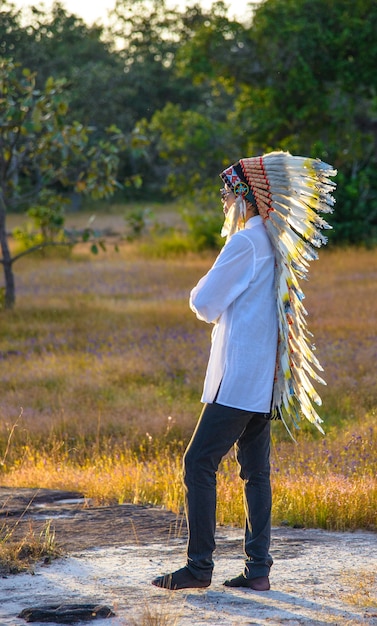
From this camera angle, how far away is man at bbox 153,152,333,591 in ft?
13.9

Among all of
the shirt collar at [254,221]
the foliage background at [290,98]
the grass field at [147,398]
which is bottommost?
the grass field at [147,398]

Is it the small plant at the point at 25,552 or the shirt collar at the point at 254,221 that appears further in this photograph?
the small plant at the point at 25,552

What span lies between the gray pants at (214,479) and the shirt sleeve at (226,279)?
439 millimetres

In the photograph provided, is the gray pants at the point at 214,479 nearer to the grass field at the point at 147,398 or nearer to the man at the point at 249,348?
the man at the point at 249,348

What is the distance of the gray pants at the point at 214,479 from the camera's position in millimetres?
4230

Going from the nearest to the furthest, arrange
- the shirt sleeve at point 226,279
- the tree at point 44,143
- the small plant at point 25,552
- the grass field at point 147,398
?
the shirt sleeve at point 226,279
the small plant at point 25,552
the grass field at point 147,398
the tree at point 44,143

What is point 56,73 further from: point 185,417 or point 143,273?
point 185,417

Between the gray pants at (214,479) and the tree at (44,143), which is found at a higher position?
the tree at (44,143)

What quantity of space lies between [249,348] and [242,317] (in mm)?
139

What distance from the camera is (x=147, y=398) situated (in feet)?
32.4

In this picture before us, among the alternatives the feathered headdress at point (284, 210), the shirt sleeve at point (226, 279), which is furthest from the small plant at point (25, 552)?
the shirt sleeve at point (226, 279)

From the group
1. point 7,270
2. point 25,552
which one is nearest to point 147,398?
point 25,552

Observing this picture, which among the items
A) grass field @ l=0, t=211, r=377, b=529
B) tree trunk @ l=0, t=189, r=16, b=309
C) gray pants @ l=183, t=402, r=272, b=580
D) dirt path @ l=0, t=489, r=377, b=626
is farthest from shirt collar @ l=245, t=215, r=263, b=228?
tree trunk @ l=0, t=189, r=16, b=309

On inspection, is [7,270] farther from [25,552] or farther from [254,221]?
[254,221]
